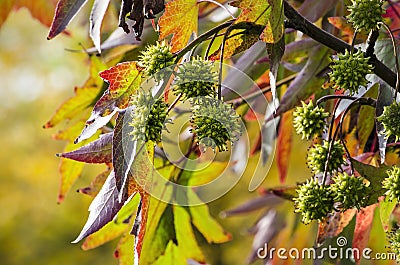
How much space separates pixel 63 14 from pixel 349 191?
33 cm

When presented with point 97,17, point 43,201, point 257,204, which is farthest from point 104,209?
point 43,201

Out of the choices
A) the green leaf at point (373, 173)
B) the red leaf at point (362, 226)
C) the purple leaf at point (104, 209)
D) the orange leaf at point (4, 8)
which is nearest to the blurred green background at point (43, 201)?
the orange leaf at point (4, 8)

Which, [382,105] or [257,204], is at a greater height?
[257,204]

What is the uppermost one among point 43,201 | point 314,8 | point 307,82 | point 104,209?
point 43,201

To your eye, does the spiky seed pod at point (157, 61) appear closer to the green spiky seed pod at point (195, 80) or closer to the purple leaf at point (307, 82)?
the green spiky seed pod at point (195, 80)

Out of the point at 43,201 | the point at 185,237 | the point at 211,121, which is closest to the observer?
the point at 211,121

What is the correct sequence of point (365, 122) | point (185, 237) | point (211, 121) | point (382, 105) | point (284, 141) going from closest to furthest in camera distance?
point (211, 121) → point (382, 105) → point (365, 122) → point (185, 237) → point (284, 141)

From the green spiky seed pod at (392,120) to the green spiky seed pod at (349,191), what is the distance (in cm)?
6

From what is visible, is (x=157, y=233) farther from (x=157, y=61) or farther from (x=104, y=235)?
(x=157, y=61)

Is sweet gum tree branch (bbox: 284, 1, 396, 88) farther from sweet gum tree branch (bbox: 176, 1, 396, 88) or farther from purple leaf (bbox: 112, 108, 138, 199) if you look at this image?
purple leaf (bbox: 112, 108, 138, 199)

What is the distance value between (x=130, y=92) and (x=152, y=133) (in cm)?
5

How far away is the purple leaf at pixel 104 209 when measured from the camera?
0.56 metres

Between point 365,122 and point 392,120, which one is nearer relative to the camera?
point 392,120

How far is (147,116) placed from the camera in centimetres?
53
